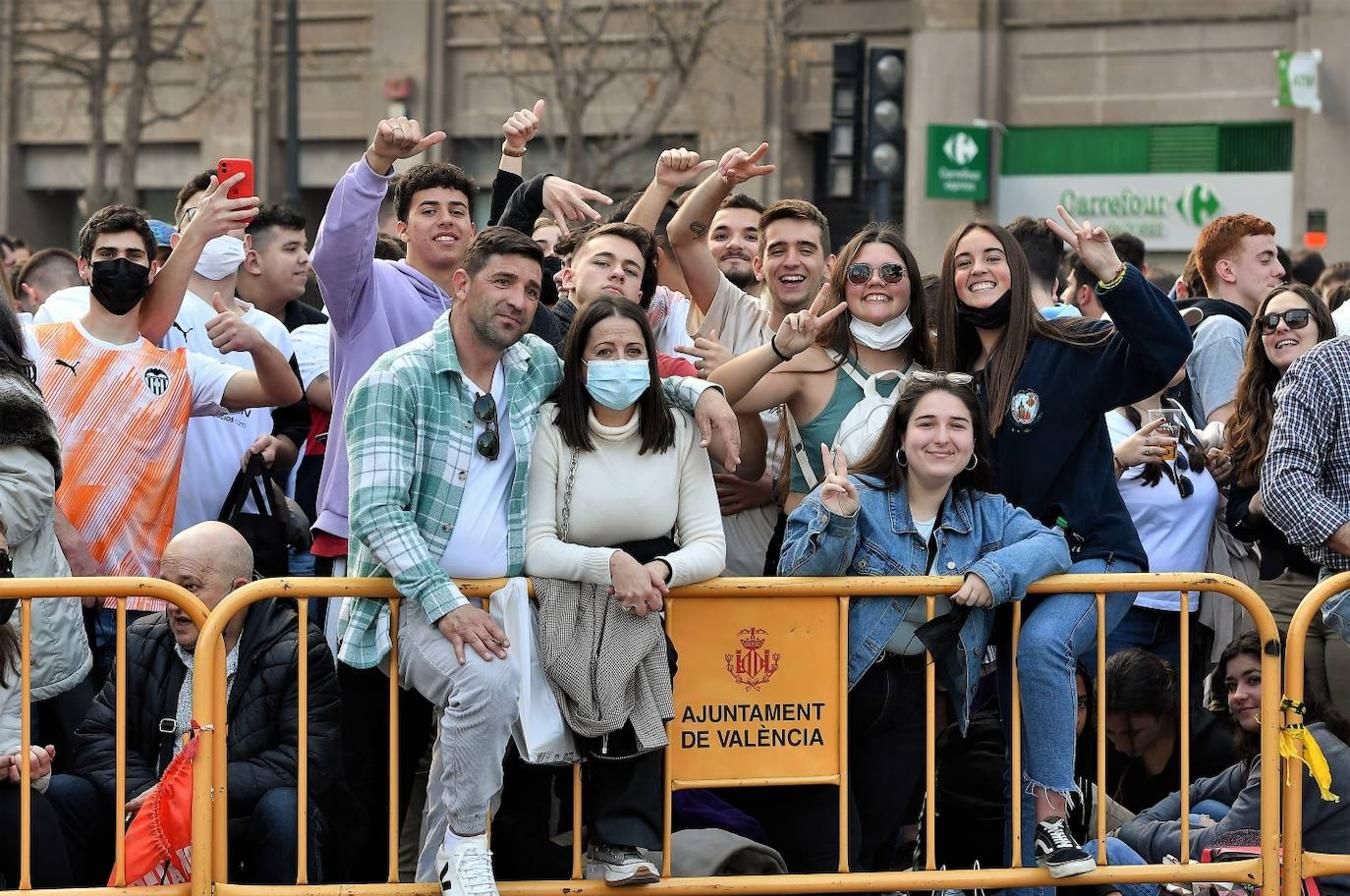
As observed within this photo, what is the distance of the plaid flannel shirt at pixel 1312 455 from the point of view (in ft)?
20.5

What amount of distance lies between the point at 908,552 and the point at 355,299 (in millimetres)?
2017

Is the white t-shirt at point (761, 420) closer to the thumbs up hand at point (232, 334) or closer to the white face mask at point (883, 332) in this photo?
the white face mask at point (883, 332)

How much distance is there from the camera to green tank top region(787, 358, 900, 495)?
624 cm

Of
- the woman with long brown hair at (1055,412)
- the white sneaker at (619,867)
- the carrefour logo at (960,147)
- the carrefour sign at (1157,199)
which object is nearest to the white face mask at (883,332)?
the woman with long brown hair at (1055,412)

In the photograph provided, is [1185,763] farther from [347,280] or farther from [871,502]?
[347,280]

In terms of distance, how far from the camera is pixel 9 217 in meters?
32.3

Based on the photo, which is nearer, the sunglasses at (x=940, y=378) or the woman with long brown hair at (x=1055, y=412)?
the woman with long brown hair at (x=1055, y=412)

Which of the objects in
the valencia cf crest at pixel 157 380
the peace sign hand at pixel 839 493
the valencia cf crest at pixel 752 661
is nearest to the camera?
the peace sign hand at pixel 839 493

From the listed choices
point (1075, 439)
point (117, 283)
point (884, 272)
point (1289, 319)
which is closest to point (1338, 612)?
point (1075, 439)

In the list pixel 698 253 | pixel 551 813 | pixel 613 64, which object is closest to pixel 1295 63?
pixel 613 64

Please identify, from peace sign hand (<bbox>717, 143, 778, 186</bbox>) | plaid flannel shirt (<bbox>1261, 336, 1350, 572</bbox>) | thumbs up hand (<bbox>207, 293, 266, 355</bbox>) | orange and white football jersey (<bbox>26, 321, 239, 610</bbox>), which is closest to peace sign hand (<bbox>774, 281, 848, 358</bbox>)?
peace sign hand (<bbox>717, 143, 778, 186</bbox>)

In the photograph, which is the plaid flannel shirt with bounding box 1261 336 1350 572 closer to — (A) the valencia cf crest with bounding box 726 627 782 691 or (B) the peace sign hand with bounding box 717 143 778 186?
(A) the valencia cf crest with bounding box 726 627 782 691

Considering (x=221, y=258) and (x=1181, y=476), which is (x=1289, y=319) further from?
(x=221, y=258)

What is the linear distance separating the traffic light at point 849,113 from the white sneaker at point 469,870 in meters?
11.1
